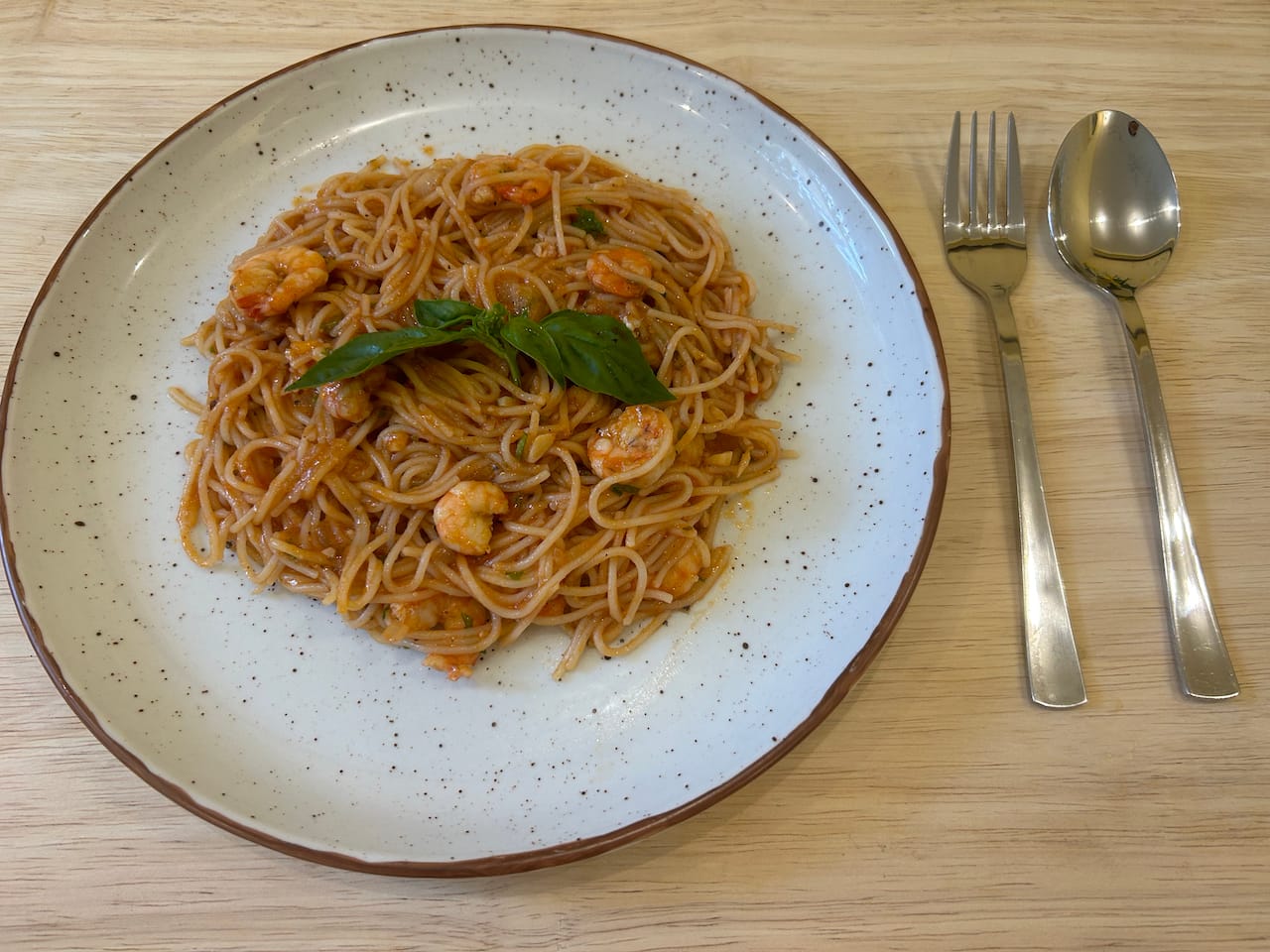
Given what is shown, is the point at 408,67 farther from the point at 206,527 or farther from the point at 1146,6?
the point at 1146,6

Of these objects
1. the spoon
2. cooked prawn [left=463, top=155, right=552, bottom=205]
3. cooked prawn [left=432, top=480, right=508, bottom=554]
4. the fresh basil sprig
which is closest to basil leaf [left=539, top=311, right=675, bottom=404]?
the fresh basil sprig

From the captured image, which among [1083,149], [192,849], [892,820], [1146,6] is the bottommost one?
[192,849]

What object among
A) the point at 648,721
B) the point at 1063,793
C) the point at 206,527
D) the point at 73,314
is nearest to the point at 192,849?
the point at 206,527

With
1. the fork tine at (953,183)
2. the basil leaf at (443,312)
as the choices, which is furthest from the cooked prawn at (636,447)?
the fork tine at (953,183)

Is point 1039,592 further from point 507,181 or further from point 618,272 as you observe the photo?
point 507,181

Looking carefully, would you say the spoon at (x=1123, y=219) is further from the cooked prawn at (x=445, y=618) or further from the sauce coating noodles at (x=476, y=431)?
the cooked prawn at (x=445, y=618)

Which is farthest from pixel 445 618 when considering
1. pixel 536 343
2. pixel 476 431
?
pixel 536 343
